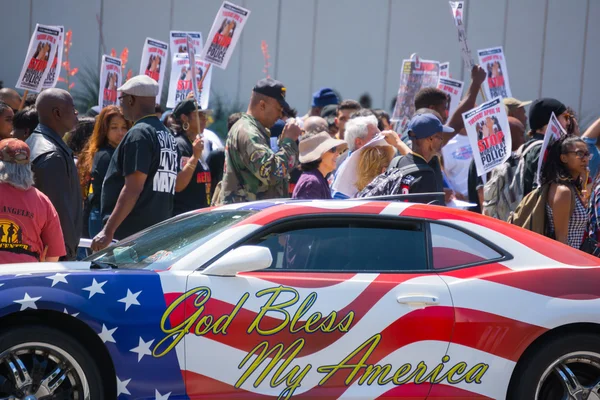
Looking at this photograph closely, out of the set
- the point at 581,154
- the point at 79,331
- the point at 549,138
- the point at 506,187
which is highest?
the point at 549,138

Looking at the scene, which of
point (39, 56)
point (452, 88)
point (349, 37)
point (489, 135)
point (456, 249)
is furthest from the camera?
point (349, 37)

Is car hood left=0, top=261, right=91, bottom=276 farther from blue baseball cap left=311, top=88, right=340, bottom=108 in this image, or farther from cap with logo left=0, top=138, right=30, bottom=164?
blue baseball cap left=311, top=88, right=340, bottom=108

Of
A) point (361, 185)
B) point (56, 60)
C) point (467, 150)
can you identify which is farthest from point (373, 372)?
point (56, 60)

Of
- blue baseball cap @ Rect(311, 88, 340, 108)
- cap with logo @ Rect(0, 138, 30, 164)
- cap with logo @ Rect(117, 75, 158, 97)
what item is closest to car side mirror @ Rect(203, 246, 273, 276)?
cap with logo @ Rect(0, 138, 30, 164)

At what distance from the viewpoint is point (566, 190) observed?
6.90 meters

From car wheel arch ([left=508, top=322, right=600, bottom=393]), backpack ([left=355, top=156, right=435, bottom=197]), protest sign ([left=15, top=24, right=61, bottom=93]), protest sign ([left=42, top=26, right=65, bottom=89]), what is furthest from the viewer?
protest sign ([left=42, top=26, right=65, bottom=89])

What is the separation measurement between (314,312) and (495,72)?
7127 mm

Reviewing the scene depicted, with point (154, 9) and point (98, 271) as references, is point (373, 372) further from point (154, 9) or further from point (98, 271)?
point (154, 9)

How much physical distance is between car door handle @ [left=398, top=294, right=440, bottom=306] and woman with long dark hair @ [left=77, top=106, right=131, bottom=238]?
12.2 ft

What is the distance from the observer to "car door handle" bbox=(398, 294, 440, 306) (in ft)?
16.0

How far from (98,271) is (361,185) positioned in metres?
3.12

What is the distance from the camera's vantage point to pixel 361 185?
7480mm

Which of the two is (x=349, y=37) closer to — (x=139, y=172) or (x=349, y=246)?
(x=139, y=172)

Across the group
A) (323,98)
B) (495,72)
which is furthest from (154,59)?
(495,72)
